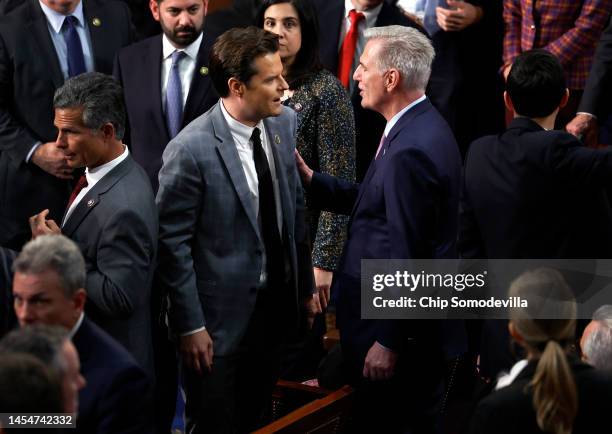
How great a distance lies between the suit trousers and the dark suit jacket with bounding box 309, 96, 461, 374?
0.24 m

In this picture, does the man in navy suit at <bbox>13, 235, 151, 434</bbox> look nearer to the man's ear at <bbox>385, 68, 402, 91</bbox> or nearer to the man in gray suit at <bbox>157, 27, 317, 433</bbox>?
the man in gray suit at <bbox>157, 27, 317, 433</bbox>

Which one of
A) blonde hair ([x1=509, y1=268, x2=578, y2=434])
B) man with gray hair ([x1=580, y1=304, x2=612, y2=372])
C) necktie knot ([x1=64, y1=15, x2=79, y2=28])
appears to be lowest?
man with gray hair ([x1=580, y1=304, x2=612, y2=372])

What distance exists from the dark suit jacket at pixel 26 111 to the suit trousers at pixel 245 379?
1.28 m

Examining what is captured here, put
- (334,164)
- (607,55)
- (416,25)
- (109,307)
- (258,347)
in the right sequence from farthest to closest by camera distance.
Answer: (416,25)
(607,55)
(334,164)
(258,347)
(109,307)

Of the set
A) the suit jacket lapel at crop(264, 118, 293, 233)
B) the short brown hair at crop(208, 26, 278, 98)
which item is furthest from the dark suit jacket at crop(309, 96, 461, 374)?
the short brown hair at crop(208, 26, 278, 98)

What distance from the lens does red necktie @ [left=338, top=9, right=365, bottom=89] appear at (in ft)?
16.0

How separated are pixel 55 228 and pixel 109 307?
0.32 m

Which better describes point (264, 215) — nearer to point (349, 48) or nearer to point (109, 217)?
point (109, 217)

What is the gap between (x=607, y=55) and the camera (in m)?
4.58

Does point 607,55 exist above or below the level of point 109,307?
above

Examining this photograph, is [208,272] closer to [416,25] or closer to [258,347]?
[258,347]

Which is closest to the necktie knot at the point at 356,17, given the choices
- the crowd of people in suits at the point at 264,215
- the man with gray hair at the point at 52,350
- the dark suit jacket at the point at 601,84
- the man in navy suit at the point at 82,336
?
the crowd of people in suits at the point at 264,215

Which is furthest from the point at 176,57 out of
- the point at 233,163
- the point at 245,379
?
the point at 245,379

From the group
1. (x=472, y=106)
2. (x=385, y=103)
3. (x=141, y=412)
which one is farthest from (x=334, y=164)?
(x=141, y=412)
